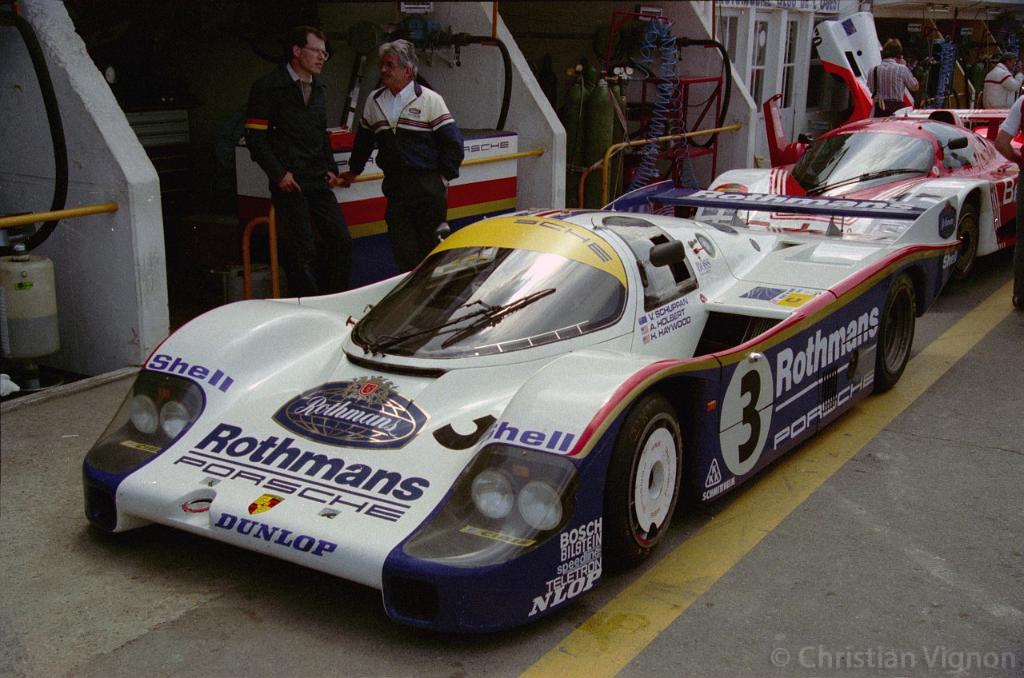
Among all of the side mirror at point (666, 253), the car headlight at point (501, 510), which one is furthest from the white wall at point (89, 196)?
the car headlight at point (501, 510)

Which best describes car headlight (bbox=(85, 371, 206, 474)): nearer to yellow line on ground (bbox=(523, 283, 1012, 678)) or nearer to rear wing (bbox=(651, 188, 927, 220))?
yellow line on ground (bbox=(523, 283, 1012, 678))

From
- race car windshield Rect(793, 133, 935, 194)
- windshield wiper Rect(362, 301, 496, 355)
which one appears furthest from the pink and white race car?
windshield wiper Rect(362, 301, 496, 355)

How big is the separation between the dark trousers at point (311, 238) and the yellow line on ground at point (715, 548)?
3.13 meters

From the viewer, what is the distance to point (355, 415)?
161 inches

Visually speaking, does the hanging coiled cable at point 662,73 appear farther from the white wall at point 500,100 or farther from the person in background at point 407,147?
the person in background at point 407,147

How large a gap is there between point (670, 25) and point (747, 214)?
542 cm

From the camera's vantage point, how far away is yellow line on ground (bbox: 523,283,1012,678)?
3447mm

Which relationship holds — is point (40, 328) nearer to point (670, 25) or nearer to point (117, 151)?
point (117, 151)

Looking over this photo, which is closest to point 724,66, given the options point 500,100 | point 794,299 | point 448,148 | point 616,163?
point 616,163

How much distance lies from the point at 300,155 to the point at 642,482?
145 inches

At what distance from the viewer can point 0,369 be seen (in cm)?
615

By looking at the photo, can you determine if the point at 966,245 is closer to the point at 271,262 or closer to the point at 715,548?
the point at 271,262

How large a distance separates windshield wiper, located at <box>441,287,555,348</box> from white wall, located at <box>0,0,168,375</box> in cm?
264

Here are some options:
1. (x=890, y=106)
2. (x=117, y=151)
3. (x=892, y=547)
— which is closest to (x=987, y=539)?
(x=892, y=547)
